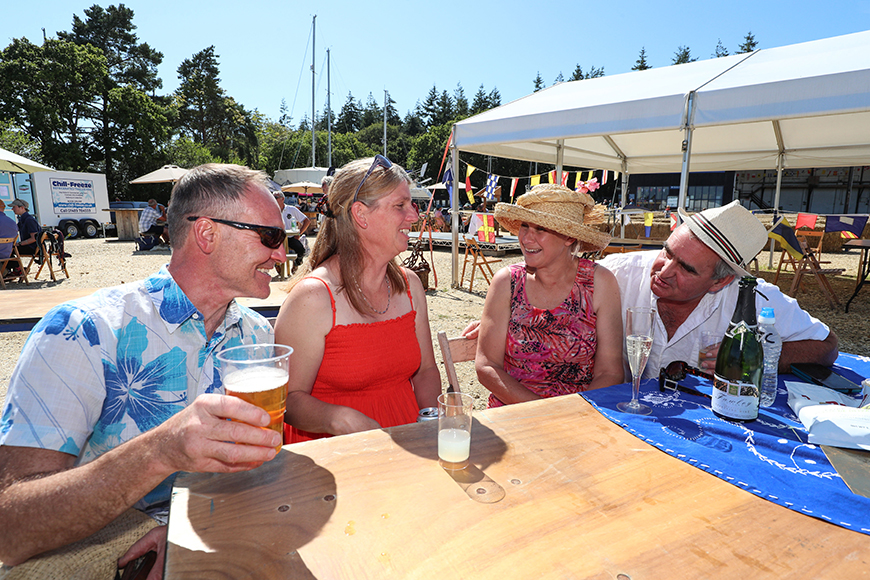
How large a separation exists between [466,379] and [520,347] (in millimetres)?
2675

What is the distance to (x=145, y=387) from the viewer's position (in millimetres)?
1350

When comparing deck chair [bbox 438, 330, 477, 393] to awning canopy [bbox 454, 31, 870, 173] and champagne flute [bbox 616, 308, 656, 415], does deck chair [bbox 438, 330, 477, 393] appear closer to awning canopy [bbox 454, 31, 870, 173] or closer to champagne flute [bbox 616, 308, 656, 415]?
champagne flute [bbox 616, 308, 656, 415]

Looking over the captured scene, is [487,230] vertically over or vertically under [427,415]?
over

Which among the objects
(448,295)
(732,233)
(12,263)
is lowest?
(448,295)

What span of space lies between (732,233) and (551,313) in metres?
0.91

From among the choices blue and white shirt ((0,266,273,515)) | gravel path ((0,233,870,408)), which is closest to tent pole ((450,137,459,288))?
gravel path ((0,233,870,408))

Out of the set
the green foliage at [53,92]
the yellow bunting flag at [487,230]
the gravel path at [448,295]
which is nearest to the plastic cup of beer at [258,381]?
the gravel path at [448,295]

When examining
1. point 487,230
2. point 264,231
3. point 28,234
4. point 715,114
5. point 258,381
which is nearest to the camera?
point 258,381

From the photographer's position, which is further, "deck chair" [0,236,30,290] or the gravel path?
"deck chair" [0,236,30,290]

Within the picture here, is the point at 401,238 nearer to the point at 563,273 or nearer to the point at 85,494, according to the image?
the point at 563,273

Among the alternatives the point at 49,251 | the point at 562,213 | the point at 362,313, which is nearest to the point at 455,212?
the point at 562,213

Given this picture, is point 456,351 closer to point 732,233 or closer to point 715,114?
point 732,233

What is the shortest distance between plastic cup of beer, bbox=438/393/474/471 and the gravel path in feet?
10.0

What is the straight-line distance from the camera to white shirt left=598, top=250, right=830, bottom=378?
2.19 meters
